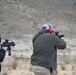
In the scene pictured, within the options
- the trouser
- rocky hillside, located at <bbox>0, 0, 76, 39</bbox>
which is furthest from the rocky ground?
the trouser

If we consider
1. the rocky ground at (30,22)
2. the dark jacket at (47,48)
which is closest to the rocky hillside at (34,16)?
the rocky ground at (30,22)

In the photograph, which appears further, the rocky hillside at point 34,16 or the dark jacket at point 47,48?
the rocky hillside at point 34,16

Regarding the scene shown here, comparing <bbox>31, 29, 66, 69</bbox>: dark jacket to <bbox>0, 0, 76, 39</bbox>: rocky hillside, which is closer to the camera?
<bbox>31, 29, 66, 69</bbox>: dark jacket

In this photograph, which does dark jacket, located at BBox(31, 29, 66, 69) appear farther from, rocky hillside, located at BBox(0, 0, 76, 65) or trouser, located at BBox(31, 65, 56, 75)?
rocky hillside, located at BBox(0, 0, 76, 65)

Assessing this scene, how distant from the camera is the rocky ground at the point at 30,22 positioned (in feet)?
49.4

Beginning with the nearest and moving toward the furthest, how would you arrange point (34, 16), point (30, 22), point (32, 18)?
point (30, 22), point (32, 18), point (34, 16)

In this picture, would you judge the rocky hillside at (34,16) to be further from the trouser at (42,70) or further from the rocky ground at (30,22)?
the trouser at (42,70)

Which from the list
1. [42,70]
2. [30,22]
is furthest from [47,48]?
[30,22]

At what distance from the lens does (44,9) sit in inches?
926

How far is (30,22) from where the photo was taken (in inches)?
852

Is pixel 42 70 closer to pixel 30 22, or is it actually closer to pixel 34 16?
pixel 30 22

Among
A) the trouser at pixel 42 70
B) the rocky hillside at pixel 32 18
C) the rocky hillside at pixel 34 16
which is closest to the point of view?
the trouser at pixel 42 70

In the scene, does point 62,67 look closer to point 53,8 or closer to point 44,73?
point 44,73

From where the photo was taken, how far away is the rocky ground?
15.1 metres
